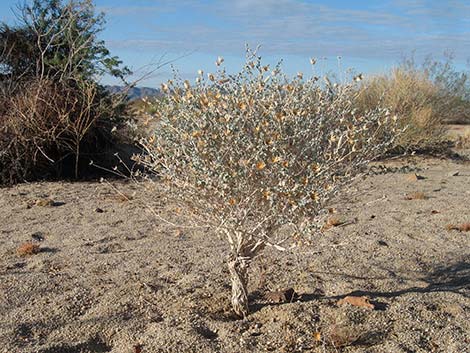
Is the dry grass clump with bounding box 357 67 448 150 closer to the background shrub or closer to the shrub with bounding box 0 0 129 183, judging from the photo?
the background shrub

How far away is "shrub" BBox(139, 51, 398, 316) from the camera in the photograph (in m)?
3.76

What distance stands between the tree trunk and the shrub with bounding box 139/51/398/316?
0.07 meters

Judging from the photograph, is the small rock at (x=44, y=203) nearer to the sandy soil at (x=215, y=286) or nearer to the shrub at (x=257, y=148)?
the sandy soil at (x=215, y=286)

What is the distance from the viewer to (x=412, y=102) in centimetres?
1495

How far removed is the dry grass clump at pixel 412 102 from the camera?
46.0 ft

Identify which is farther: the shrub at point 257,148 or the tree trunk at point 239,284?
the tree trunk at point 239,284

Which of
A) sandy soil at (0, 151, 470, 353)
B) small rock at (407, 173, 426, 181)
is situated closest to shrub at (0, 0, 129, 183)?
sandy soil at (0, 151, 470, 353)

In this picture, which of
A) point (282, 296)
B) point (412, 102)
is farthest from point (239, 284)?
point (412, 102)

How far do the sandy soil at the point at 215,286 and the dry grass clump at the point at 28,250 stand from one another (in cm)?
7

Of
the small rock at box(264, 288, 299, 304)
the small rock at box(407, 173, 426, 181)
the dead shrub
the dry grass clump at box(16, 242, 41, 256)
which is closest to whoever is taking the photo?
the small rock at box(264, 288, 299, 304)

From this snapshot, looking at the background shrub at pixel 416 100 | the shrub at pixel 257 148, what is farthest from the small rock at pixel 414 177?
the shrub at pixel 257 148

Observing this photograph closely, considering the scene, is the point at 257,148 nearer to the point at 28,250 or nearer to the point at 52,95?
the point at 28,250

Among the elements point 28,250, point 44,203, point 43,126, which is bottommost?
point 44,203

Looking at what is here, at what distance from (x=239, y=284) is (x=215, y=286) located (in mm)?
597
